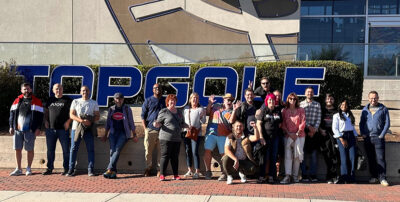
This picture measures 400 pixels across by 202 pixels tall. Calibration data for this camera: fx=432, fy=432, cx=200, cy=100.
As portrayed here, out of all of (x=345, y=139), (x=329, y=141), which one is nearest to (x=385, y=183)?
(x=345, y=139)

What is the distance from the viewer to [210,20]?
16.9 m

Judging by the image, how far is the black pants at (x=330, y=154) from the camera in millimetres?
8453

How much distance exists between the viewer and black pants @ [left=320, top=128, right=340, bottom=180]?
8453 mm

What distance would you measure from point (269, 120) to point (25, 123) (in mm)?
5015

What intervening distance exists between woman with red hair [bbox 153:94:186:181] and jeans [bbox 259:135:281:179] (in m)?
1.70

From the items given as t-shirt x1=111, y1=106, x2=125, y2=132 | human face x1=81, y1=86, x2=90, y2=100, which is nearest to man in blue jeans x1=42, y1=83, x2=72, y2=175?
human face x1=81, y1=86, x2=90, y2=100

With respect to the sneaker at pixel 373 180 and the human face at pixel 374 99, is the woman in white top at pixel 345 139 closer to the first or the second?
the sneaker at pixel 373 180

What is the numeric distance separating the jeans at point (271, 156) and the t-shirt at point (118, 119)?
2984mm

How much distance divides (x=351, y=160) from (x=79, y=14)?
41.5 feet

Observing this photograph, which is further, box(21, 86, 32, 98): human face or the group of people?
box(21, 86, 32, 98): human face

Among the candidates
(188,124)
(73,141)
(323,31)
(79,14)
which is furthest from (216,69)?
(323,31)

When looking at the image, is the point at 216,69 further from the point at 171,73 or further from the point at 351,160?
Result: the point at 351,160

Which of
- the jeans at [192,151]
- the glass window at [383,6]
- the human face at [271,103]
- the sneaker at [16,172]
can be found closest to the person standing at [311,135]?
the human face at [271,103]

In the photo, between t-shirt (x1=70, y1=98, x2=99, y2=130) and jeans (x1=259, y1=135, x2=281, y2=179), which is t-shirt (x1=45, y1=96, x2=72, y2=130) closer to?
t-shirt (x1=70, y1=98, x2=99, y2=130)
